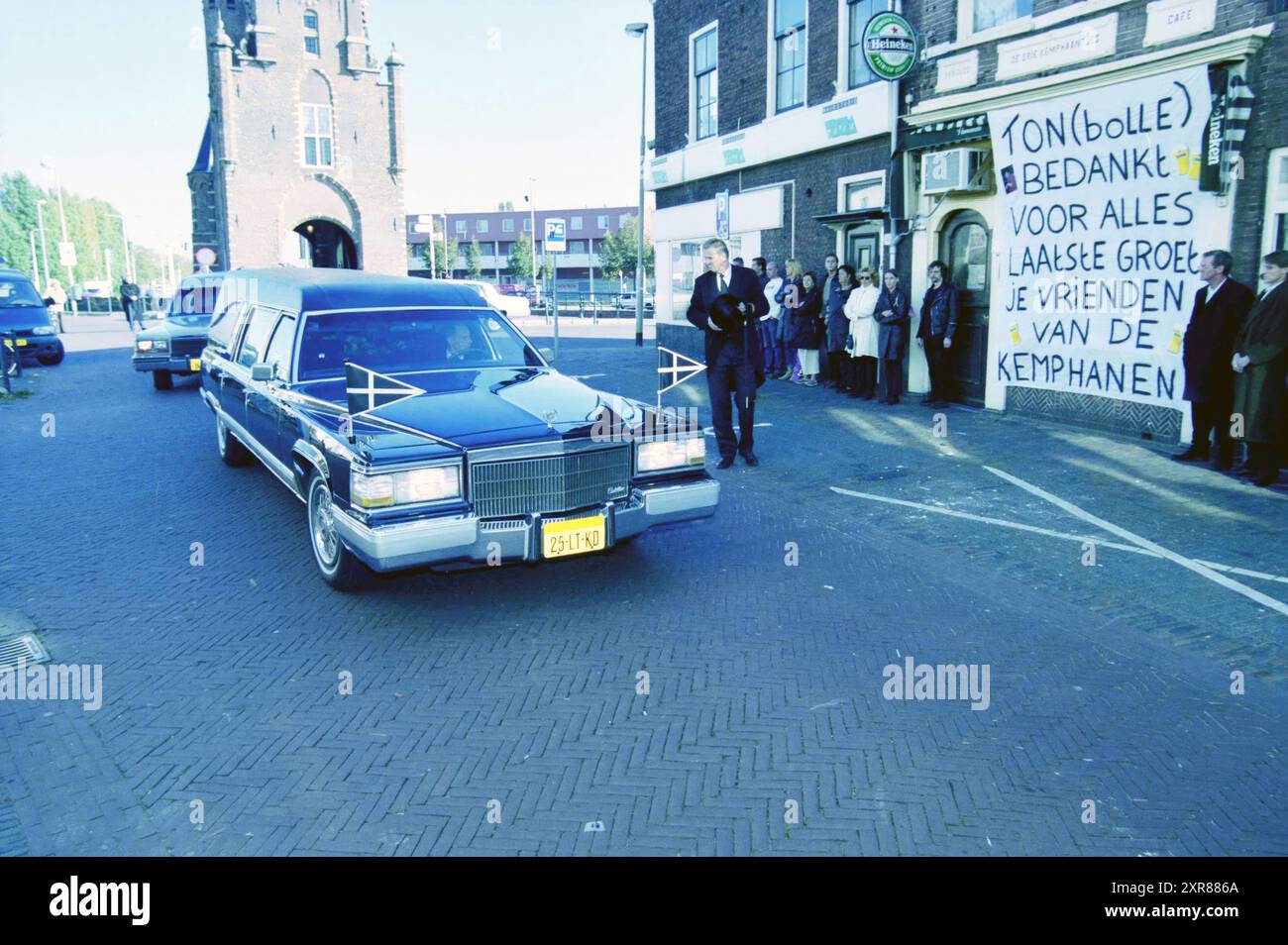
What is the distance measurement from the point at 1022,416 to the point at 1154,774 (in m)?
9.37

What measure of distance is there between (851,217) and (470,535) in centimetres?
1180

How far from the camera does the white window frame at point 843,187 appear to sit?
15.2 meters

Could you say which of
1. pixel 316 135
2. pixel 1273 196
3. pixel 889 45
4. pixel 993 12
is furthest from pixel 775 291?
pixel 316 135

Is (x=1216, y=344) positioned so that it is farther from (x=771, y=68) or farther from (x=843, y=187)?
(x=771, y=68)

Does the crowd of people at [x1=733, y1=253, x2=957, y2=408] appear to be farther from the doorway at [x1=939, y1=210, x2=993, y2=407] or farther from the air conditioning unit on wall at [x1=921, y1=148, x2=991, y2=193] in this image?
the air conditioning unit on wall at [x1=921, y1=148, x2=991, y2=193]

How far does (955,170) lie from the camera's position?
1305cm

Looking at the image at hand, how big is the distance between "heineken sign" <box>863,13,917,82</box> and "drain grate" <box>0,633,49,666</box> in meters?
12.3

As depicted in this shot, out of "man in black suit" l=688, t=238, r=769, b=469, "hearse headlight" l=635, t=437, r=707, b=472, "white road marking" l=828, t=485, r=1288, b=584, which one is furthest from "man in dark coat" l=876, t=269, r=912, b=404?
"hearse headlight" l=635, t=437, r=707, b=472

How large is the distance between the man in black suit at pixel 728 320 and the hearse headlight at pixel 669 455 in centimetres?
322

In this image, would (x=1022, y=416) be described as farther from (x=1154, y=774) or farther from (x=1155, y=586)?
(x=1154, y=774)

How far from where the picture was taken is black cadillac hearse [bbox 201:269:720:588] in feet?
17.1
